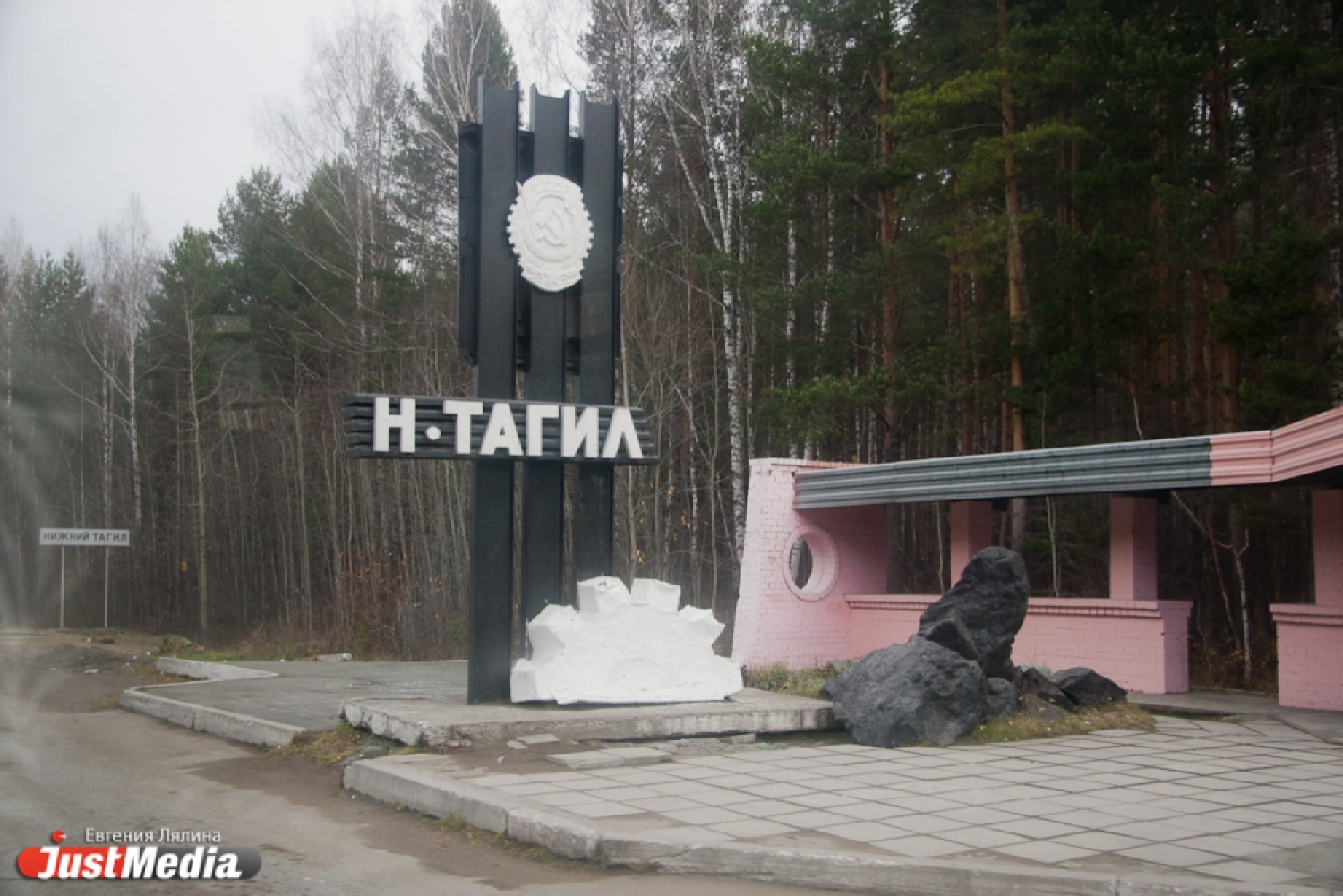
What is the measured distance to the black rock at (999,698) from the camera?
10242mm

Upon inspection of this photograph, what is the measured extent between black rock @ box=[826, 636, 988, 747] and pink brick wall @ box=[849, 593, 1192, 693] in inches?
165

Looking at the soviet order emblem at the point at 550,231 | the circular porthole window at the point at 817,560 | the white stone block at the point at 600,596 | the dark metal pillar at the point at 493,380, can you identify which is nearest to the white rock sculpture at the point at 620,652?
the white stone block at the point at 600,596

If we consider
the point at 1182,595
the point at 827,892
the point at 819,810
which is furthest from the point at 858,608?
the point at 827,892

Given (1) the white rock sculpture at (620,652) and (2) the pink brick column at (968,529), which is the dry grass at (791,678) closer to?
(1) the white rock sculpture at (620,652)

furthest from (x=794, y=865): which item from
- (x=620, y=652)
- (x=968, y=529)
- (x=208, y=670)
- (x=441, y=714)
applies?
(x=208, y=670)

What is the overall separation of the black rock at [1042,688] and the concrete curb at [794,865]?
587 centimetres

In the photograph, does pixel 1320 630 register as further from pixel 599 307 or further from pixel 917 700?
pixel 599 307

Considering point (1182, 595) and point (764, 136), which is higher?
point (764, 136)

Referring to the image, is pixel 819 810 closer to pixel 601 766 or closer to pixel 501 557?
pixel 601 766

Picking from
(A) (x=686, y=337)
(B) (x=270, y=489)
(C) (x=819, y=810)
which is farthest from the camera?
(B) (x=270, y=489)

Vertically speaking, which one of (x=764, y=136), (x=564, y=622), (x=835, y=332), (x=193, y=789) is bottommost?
(x=193, y=789)

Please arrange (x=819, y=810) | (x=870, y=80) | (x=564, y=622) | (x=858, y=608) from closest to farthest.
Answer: (x=819, y=810) → (x=564, y=622) → (x=858, y=608) → (x=870, y=80)

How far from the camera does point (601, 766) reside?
8.27 meters

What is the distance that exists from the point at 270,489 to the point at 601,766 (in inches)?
1161
